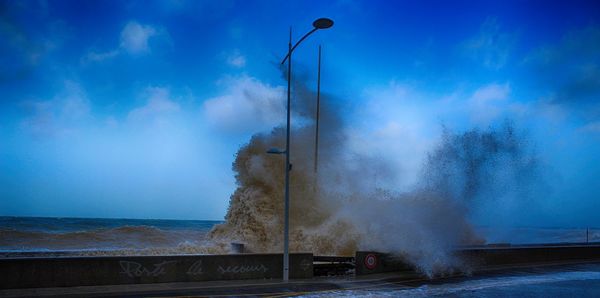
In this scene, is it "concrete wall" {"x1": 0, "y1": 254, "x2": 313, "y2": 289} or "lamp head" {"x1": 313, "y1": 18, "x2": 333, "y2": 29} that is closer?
"concrete wall" {"x1": 0, "y1": 254, "x2": 313, "y2": 289}

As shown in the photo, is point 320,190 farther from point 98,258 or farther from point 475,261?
point 98,258

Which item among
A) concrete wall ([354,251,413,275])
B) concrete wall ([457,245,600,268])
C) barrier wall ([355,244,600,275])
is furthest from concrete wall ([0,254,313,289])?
concrete wall ([457,245,600,268])

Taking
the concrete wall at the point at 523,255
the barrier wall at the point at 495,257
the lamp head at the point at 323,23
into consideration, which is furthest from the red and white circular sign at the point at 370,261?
the lamp head at the point at 323,23

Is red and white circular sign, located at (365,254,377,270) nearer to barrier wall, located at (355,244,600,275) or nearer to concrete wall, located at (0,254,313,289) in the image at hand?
barrier wall, located at (355,244,600,275)

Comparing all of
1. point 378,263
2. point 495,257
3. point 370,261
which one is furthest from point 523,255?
point 370,261

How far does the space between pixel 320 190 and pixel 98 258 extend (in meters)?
14.7

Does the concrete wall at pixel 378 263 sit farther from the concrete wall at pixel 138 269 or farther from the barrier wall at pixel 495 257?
the concrete wall at pixel 138 269

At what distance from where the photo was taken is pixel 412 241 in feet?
52.4

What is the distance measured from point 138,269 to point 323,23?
7.84 meters

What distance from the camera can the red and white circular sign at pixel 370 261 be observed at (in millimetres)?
14773

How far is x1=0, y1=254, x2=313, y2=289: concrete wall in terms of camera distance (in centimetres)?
1063

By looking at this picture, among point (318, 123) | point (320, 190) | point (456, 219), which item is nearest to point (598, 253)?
point (456, 219)

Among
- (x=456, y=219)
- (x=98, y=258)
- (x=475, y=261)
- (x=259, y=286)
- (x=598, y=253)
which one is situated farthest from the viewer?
→ (x=598, y=253)

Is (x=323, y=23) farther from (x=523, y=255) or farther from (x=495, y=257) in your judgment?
(x=523, y=255)
